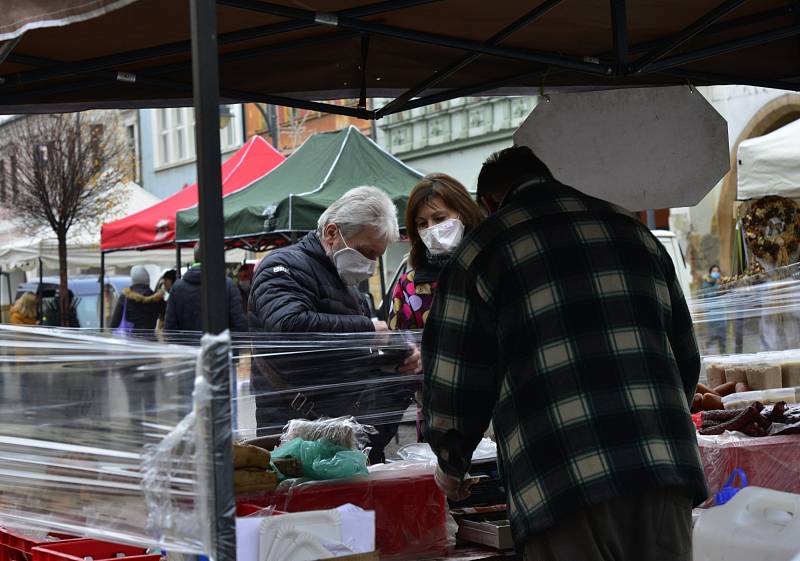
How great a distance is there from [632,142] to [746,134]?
1300cm

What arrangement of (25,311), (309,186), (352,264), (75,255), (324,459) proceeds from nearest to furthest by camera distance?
(324,459) → (352,264) → (309,186) → (25,311) → (75,255)

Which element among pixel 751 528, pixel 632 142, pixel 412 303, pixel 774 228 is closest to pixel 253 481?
pixel 412 303

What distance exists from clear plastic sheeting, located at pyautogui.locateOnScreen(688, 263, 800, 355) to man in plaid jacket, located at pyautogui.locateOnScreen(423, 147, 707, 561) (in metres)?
2.20

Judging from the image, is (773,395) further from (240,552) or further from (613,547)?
(240,552)

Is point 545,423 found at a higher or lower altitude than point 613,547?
higher

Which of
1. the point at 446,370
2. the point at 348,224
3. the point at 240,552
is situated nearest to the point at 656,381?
the point at 446,370

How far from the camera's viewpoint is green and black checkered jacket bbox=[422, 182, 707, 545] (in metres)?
2.24

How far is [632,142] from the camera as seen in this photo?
14.5 ft

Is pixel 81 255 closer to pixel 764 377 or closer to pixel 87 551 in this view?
pixel 764 377

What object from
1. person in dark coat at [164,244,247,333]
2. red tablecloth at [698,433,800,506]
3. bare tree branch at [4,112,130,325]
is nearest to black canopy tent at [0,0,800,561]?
red tablecloth at [698,433,800,506]

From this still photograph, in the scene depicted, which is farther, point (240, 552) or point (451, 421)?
point (240, 552)

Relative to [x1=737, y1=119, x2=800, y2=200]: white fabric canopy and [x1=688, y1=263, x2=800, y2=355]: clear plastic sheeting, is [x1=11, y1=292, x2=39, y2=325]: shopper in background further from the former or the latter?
[x1=688, y1=263, x2=800, y2=355]: clear plastic sheeting

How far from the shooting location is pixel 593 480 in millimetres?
2201

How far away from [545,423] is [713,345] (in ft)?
8.76
